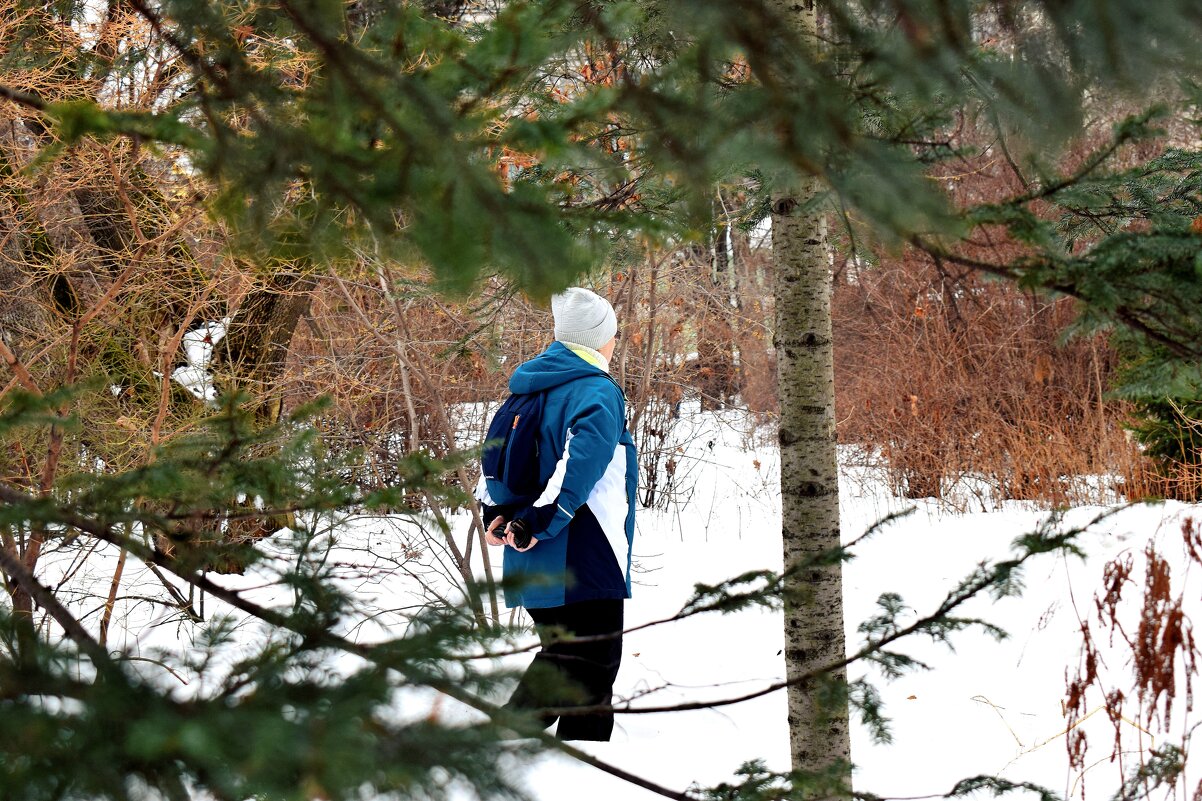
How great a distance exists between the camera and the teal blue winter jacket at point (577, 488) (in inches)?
138

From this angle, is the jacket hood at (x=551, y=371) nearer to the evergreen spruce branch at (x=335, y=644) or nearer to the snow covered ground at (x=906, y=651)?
the snow covered ground at (x=906, y=651)

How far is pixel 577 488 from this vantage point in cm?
349

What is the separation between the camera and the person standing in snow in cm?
350

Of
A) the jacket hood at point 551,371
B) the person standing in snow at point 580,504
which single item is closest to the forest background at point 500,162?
the jacket hood at point 551,371

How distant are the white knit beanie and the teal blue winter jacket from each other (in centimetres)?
7

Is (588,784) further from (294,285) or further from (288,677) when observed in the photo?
(294,285)

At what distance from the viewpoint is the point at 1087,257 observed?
1.51m

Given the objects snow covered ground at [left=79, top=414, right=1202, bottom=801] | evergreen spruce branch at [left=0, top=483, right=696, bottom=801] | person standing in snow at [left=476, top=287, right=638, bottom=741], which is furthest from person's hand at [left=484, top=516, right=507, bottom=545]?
evergreen spruce branch at [left=0, top=483, right=696, bottom=801]

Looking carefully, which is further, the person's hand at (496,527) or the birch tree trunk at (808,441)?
the person's hand at (496,527)

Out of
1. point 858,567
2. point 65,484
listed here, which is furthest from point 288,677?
point 858,567

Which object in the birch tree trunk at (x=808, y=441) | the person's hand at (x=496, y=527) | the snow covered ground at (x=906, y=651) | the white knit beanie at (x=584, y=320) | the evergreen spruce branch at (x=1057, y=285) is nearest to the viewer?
the evergreen spruce branch at (x=1057, y=285)

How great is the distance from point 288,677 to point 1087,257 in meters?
1.23

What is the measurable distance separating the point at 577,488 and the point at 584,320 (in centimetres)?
63

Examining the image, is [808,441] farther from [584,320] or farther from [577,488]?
[584,320]
